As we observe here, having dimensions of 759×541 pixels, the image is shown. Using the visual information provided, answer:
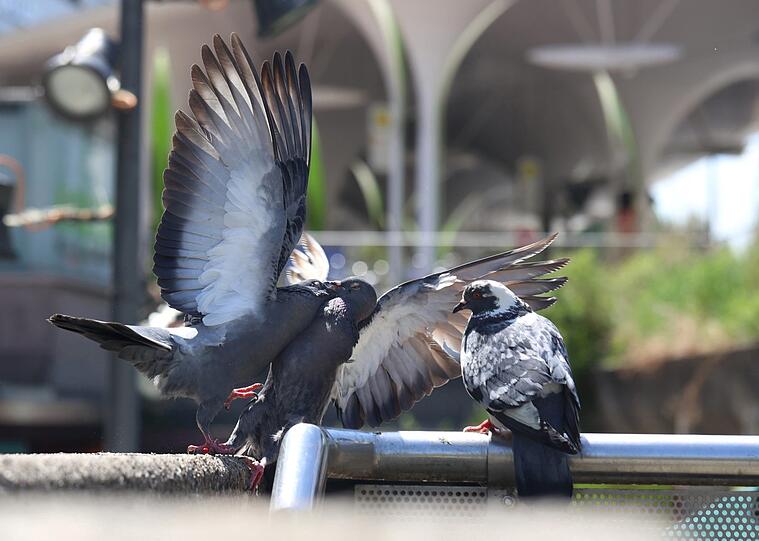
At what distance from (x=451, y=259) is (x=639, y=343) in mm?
3185

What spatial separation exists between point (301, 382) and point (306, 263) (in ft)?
5.58

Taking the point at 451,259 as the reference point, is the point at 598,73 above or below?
above

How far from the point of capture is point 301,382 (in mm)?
3930

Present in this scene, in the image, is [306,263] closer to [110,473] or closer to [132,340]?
[132,340]

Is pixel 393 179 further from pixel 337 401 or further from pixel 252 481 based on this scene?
pixel 252 481

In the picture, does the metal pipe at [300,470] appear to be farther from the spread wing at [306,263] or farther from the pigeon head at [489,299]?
the spread wing at [306,263]

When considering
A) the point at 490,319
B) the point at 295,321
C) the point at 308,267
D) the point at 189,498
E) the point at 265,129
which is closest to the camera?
the point at 189,498

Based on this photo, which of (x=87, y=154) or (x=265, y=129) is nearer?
(x=265, y=129)

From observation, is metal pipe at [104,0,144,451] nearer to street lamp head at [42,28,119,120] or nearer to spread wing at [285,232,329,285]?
street lamp head at [42,28,119,120]

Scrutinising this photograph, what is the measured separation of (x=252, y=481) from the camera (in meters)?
3.13

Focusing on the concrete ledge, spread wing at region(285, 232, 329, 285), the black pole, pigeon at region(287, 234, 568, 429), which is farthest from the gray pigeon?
the black pole

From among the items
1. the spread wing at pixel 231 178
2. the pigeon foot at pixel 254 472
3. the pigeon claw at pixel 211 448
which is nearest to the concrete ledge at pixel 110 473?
the pigeon foot at pixel 254 472

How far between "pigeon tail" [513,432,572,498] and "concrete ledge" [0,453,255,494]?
2.07 ft

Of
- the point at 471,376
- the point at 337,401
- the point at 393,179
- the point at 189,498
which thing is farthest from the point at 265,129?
the point at 393,179
